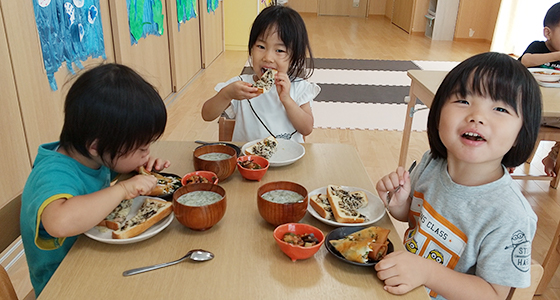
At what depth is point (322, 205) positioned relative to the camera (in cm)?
93

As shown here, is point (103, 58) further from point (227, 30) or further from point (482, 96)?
point (227, 30)

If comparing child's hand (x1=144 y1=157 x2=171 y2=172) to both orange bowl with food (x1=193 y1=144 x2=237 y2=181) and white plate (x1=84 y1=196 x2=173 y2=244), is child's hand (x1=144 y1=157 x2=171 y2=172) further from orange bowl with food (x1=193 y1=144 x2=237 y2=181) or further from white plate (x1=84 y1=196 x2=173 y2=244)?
white plate (x1=84 y1=196 x2=173 y2=244)

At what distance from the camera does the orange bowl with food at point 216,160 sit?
3.43ft

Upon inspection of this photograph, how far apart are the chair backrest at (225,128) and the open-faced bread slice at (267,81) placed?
23 cm

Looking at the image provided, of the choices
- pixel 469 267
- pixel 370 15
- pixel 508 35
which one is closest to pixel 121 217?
pixel 469 267

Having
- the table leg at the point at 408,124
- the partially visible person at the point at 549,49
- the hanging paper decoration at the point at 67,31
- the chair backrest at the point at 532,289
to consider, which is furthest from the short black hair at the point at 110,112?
the partially visible person at the point at 549,49

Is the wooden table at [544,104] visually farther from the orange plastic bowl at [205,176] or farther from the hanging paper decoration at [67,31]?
the hanging paper decoration at [67,31]

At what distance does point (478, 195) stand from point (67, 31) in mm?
1936

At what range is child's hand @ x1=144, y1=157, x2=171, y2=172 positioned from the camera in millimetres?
1102

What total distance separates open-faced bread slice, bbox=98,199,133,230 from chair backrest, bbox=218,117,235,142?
2.39 ft

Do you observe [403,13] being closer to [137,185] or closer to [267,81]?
[267,81]

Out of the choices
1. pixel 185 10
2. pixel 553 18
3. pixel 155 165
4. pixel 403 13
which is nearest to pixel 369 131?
pixel 553 18

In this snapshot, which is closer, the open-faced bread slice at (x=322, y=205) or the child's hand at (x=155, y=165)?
the open-faced bread slice at (x=322, y=205)

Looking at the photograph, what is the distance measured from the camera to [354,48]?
21.2 ft
